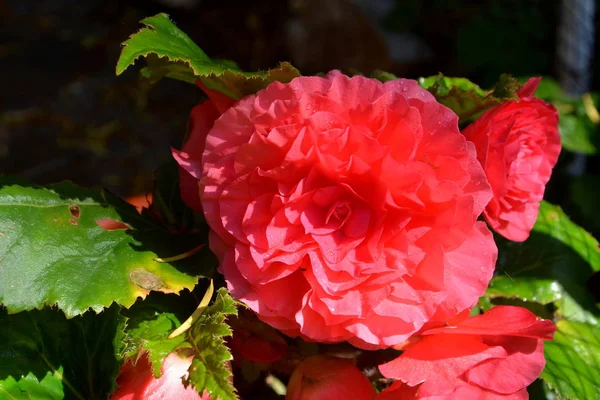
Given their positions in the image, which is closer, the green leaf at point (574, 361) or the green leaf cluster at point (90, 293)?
the green leaf cluster at point (90, 293)

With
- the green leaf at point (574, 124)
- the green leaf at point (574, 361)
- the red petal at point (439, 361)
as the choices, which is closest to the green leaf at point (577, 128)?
the green leaf at point (574, 124)

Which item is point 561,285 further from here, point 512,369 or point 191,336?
point 191,336

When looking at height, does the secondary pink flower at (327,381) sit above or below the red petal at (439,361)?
below

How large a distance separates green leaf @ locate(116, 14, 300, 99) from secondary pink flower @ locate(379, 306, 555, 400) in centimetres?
25

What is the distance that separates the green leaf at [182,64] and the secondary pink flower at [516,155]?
0.18 meters

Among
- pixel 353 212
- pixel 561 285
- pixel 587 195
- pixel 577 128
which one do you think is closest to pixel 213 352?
pixel 353 212

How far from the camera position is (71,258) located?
535mm

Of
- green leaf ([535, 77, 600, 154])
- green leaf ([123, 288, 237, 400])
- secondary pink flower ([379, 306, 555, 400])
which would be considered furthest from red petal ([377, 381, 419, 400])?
green leaf ([535, 77, 600, 154])

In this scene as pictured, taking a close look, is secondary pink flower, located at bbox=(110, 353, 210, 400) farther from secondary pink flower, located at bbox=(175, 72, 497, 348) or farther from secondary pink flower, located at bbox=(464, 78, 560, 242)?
secondary pink flower, located at bbox=(464, 78, 560, 242)

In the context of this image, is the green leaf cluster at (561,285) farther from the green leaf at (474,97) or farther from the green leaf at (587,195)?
the green leaf at (587,195)

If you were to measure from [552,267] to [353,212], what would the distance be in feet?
1.15

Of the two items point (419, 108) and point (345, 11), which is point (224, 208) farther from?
point (345, 11)

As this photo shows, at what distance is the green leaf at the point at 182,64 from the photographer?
52 cm

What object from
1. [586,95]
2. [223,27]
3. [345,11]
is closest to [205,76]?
[586,95]
